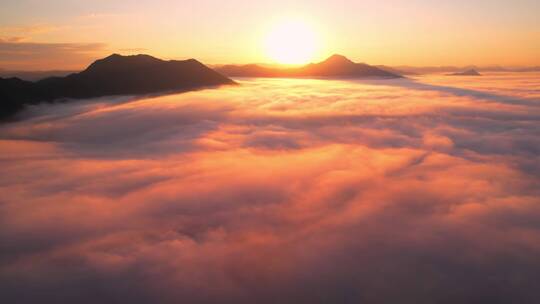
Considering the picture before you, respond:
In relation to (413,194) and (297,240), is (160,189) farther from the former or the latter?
(413,194)

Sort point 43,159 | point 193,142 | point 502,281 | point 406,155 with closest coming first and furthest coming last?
point 502,281 < point 406,155 < point 43,159 < point 193,142

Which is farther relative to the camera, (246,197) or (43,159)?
(43,159)

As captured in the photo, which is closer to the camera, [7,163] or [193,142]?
[7,163]

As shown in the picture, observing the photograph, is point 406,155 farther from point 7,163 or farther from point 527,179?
point 7,163

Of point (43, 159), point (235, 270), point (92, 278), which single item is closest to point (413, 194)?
point (235, 270)

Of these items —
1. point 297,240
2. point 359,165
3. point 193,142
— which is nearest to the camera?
point 297,240

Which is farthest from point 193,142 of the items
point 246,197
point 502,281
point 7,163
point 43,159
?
point 502,281
